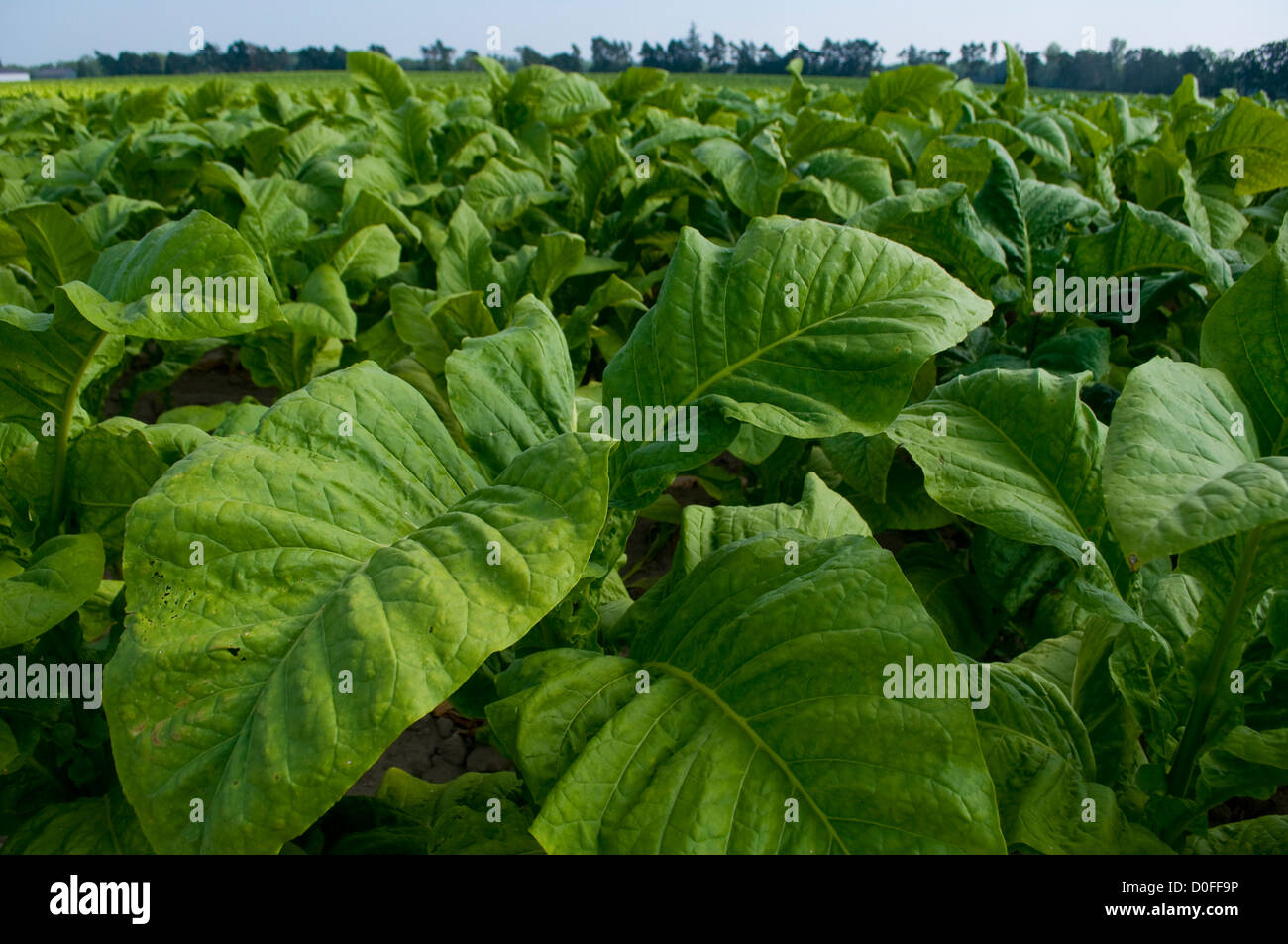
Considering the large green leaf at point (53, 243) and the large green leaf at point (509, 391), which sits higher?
the large green leaf at point (53, 243)

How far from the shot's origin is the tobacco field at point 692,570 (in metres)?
0.98

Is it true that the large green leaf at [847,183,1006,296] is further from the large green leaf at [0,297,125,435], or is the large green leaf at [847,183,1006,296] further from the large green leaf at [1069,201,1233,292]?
the large green leaf at [0,297,125,435]

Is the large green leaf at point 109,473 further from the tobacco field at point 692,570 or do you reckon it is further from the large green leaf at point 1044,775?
the large green leaf at point 1044,775

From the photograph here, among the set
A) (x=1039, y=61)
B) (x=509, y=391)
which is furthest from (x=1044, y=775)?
(x=1039, y=61)

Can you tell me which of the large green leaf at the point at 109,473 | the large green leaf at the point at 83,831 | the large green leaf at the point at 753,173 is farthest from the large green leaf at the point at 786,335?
the large green leaf at the point at 753,173

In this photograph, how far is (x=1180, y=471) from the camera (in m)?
0.94

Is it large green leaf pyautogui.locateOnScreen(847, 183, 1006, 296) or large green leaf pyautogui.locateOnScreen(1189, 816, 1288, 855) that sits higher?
large green leaf pyautogui.locateOnScreen(847, 183, 1006, 296)

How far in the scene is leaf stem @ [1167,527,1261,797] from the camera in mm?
1237

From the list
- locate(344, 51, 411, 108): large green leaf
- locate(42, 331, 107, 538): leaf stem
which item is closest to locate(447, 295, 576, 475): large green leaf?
locate(42, 331, 107, 538): leaf stem

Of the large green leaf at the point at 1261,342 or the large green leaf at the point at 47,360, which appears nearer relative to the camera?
the large green leaf at the point at 1261,342

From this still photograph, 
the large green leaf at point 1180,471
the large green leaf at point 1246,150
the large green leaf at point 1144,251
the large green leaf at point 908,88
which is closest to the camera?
the large green leaf at point 1180,471

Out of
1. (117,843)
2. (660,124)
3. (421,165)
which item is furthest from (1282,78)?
(117,843)

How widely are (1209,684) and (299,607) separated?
1260mm

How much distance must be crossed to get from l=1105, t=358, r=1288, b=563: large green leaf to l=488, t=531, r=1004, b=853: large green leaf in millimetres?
296
